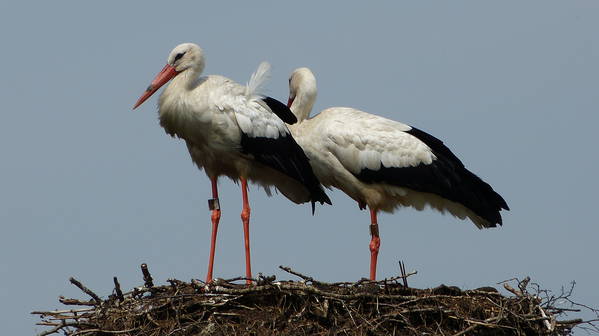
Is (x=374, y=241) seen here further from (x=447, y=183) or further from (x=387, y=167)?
(x=447, y=183)

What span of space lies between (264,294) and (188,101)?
237cm

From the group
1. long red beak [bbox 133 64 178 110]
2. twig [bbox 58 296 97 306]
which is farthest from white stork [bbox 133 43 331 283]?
twig [bbox 58 296 97 306]

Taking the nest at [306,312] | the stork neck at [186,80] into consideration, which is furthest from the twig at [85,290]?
the stork neck at [186,80]

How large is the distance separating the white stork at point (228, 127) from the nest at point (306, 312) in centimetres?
148

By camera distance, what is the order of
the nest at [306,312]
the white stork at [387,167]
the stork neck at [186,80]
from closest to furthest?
the nest at [306,312]
the stork neck at [186,80]
the white stork at [387,167]

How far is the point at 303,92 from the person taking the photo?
14445 millimetres

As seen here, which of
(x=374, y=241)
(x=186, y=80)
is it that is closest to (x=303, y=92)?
(x=186, y=80)

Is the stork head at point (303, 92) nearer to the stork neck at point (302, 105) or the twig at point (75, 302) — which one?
the stork neck at point (302, 105)

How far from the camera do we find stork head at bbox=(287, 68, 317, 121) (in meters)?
14.4

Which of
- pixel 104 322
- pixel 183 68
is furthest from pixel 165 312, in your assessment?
pixel 183 68

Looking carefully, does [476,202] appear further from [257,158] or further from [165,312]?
[165,312]

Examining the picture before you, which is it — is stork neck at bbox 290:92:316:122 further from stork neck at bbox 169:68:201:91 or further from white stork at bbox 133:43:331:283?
stork neck at bbox 169:68:201:91

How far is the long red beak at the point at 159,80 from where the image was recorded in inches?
539

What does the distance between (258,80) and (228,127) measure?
25.4 inches
